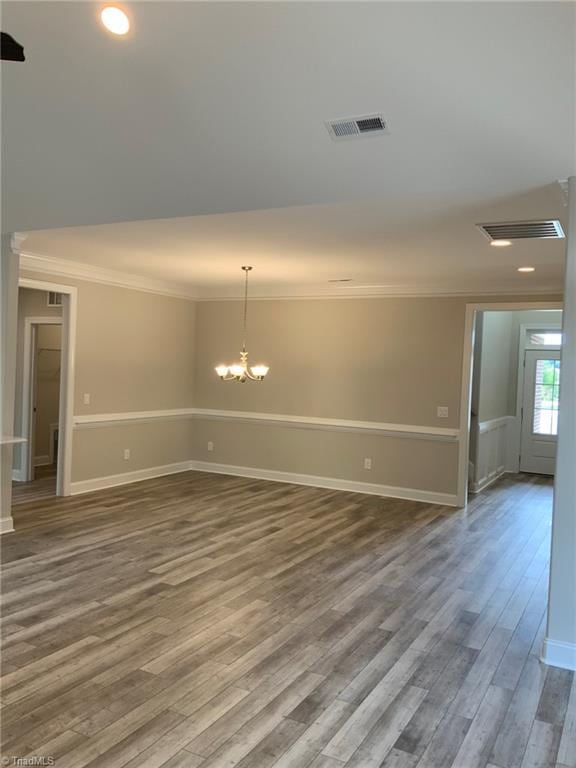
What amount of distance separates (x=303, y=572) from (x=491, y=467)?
516 centimetres

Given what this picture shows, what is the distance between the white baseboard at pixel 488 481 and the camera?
7730 mm

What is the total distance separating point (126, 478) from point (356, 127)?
569 cm

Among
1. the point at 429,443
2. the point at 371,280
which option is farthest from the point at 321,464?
the point at 371,280

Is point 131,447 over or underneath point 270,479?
over

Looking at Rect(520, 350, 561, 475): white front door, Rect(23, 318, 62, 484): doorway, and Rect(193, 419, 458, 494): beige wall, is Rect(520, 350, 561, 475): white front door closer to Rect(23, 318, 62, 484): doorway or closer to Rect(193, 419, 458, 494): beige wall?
Rect(193, 419, 458, 494): beige wall

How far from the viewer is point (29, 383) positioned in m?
7.54

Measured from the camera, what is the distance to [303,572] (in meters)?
4.44

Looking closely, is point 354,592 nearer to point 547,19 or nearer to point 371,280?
point 547,19

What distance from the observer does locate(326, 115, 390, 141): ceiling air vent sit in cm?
289

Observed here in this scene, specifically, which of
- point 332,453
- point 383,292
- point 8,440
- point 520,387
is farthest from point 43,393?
point 520,387

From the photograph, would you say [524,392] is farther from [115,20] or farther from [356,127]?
[115,20]

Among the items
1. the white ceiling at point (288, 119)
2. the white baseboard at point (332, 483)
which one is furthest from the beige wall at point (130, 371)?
the white ceiling at point (288, 119)

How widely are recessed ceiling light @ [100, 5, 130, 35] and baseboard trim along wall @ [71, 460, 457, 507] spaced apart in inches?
201

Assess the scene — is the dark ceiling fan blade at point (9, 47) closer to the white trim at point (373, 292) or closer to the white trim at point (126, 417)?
the white trim at point (126, 417)
